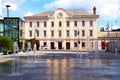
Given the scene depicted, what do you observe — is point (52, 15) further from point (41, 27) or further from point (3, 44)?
point (3, 44)

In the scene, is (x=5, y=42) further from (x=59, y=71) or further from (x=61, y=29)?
(x=61, y=29)

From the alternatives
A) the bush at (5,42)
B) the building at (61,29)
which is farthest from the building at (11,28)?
the building at (61,29)

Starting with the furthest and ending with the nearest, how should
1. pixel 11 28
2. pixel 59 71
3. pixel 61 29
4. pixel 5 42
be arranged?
pixel 61 29
pixel 11 28
pixel 5 42
pixel 59 71

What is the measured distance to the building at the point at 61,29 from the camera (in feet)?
336

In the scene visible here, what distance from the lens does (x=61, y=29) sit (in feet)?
338

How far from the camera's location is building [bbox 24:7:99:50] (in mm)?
102438

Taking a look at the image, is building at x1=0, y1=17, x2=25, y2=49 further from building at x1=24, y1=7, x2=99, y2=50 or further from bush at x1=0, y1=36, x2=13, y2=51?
building at x1=24, y1=7, x2=99, y2=50

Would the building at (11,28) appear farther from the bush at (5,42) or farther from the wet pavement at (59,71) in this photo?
the wet pavement at (59,71)

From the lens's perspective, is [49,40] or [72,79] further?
[49,40]

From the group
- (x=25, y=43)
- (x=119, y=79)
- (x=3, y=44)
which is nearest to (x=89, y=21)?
(x=25, y=43)

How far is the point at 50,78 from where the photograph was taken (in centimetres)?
1733

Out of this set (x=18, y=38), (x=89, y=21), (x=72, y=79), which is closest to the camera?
(x=72, y=79)

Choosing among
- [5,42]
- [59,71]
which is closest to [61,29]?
[5,42]

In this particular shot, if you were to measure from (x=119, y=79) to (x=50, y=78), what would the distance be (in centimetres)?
342
